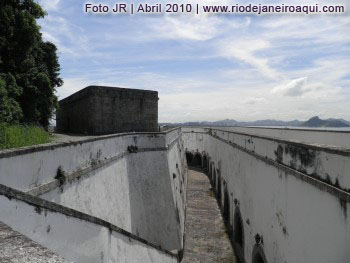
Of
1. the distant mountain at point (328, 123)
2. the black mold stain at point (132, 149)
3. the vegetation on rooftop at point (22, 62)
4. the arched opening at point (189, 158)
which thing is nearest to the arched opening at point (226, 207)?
the black mold stain at point (132, 149)

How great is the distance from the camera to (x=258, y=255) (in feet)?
24.8

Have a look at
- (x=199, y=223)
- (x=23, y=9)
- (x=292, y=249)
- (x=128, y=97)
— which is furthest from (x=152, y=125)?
(x=292, y=249)

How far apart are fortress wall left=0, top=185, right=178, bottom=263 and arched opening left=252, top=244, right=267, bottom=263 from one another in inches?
149

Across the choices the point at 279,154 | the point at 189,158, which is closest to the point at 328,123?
the point at 189,158

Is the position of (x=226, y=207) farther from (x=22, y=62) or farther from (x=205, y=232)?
(x=22, y=62)

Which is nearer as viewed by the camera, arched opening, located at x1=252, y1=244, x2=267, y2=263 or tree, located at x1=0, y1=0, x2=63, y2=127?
arched opening, located at x1=252, y1=244, x2=267, y2=263

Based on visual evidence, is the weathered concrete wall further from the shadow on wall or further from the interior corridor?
the shadow on wall

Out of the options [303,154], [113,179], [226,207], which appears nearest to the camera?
[303,154]

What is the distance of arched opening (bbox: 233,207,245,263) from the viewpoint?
980 cm

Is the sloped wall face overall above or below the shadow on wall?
above

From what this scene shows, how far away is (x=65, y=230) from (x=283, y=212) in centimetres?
411

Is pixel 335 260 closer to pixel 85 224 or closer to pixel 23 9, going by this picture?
pixel 85 224

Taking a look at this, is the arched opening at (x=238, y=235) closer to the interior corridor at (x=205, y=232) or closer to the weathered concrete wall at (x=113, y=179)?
the interior corridor at (x=205, y=232)

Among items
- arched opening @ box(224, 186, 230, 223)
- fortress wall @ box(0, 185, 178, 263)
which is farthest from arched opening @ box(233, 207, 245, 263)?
fortress wall @ box(0, 185, 178, 263)
